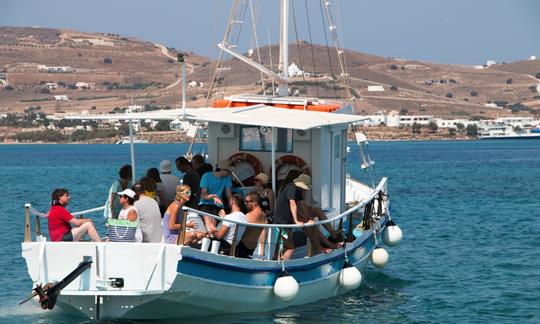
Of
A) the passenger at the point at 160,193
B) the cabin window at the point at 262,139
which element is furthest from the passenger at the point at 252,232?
the cabin window at the point at 262,139

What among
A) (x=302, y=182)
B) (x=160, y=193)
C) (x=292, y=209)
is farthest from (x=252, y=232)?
(x=160, y=193)

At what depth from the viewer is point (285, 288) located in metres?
14.5

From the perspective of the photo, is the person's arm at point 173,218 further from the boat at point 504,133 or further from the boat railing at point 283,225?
the boat at point 504,133

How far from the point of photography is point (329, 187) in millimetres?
17391

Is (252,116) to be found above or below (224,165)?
above

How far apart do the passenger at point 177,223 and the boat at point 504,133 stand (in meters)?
→ 171

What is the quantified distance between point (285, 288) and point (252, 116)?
95.5 inches

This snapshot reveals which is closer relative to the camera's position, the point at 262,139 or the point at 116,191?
the point at 116,191

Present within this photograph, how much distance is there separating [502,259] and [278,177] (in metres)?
8.01

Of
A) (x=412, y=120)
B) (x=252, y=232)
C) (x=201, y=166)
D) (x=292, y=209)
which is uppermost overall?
(x=201, y=166)

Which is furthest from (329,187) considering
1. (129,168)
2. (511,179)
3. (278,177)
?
(511,179)

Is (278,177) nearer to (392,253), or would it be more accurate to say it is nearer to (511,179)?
(392,253)

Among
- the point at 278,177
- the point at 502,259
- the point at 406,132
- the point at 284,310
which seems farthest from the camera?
the point at 406,132

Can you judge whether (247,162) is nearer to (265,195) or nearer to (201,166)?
(201,166)
